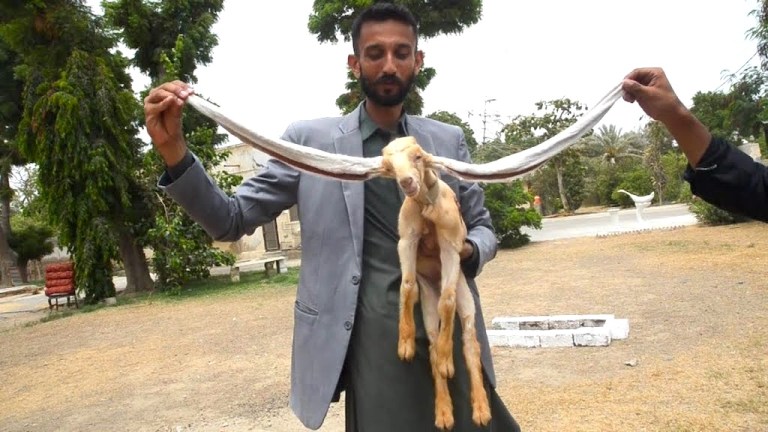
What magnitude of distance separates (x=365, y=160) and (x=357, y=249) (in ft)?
1.26

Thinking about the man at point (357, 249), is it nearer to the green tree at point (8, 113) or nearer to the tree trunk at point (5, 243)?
the green tree at point (8, 113)

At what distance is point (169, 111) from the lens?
5.62ft

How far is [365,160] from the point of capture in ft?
5.19

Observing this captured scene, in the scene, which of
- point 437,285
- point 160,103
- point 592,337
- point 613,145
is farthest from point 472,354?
point 613,145

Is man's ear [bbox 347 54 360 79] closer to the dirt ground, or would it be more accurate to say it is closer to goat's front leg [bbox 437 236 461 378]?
goat's front leg [bbox 437 236 461 378]

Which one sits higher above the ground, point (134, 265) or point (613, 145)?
point (613, 145)

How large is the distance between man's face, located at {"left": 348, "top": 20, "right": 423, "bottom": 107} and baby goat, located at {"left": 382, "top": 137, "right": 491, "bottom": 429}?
1.16ft

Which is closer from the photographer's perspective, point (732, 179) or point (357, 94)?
point (732, 179)

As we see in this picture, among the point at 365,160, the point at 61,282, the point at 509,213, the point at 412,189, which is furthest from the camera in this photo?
the point at 509,213

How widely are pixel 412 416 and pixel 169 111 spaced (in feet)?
3.81

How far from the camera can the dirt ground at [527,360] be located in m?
4.59

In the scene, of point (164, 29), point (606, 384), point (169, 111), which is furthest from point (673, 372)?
point (164, 29)

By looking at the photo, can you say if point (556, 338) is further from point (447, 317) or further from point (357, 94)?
point (357, 94)

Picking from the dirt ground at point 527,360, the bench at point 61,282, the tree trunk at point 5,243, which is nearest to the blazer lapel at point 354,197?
the dirt ground at point 527,360
